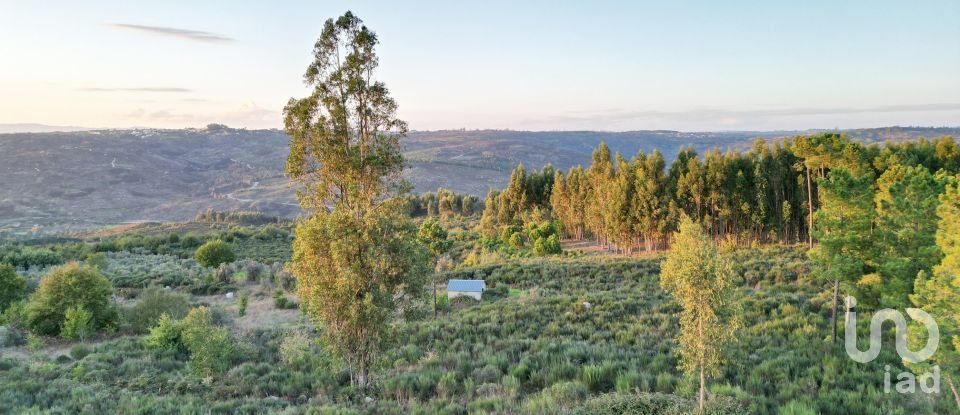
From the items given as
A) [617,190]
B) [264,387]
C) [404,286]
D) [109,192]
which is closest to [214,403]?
[264,387]

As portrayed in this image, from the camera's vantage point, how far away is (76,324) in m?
19.8

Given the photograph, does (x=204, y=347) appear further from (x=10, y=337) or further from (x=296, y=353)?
(x=10, y=337)

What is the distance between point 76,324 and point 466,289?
57.6ft

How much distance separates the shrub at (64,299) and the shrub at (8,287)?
12.8 feet

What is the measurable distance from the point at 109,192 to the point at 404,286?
571 ft

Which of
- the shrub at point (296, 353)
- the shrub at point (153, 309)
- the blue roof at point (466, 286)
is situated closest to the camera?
the shrub at point (296, 353)

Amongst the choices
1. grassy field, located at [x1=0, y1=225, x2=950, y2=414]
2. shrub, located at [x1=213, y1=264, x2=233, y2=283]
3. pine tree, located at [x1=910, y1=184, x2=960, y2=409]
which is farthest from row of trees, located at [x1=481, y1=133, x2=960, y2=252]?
shrub, located at [x1=213, y1=264, x2=233, y2=283]

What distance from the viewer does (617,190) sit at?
43.6 metres

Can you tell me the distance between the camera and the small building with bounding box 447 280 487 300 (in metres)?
28.4

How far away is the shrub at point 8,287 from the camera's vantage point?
2402 centimetres

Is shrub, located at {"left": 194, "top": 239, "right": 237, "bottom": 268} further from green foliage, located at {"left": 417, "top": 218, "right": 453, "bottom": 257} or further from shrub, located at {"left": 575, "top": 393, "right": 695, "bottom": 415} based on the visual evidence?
shrub, located at {"left": 575, "top": 393, "right": 695, "bottom": 415}

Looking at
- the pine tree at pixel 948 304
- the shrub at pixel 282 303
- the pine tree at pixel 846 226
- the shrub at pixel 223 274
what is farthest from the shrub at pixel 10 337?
the pine tree at pixel 846 226

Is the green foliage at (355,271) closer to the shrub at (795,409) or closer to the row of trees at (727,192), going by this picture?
the shrub at (795,409)

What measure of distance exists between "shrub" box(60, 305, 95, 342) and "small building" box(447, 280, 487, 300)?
53.9 feet
